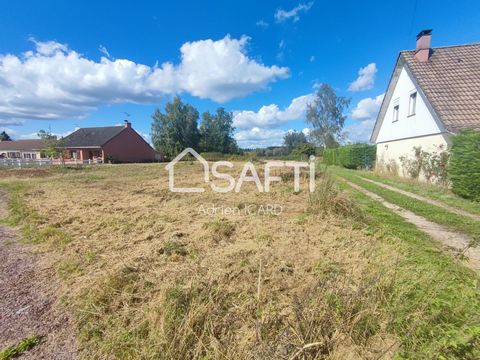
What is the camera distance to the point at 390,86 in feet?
43.4

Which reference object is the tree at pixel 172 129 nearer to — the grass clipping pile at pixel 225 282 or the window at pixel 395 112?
the window at pixel 395 112

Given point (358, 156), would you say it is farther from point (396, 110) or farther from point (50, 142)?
point (50, 142)

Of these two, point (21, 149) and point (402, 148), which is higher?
point (21, 149)

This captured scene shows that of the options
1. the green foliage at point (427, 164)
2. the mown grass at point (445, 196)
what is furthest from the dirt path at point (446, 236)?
the green foliage at point (427, 164)

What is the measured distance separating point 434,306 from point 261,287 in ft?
5.14

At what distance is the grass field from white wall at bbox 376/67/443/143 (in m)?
7.28

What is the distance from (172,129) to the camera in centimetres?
3825

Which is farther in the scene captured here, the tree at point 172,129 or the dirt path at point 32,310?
the tree at point 172,129

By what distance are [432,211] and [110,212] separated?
7.77m

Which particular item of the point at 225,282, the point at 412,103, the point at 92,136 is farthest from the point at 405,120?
the point at 92,136

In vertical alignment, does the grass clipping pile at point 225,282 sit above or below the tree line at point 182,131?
below

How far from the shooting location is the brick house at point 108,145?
30.0 meters

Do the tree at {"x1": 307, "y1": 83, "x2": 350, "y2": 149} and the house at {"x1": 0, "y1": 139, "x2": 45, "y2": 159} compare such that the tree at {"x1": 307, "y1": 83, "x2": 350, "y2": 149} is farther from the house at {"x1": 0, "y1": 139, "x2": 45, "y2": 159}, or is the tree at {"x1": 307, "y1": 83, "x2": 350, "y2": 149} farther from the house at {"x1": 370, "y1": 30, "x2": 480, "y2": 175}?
the house at {"x1": 0, "y1": 139, "x2": 45, "y2": 159}

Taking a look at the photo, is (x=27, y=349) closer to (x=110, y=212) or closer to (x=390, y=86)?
(x=110, y=212)
